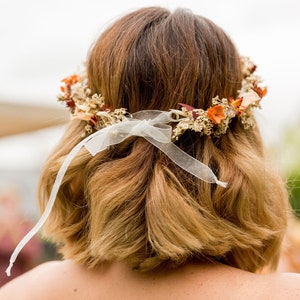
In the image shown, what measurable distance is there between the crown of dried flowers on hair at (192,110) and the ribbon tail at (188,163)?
0.06m

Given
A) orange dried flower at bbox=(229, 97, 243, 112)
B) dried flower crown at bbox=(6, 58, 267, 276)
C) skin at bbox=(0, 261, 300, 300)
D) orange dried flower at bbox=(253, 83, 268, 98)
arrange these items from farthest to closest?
orange dried flower at bbox=(253, 83, 268, 98) < orange dried flower at bbox=(229, 97, 243, 112) < dried flower crown at bbox=(6, 58, 267, 276) < skin at bbox=(0, 261, 300, 300)

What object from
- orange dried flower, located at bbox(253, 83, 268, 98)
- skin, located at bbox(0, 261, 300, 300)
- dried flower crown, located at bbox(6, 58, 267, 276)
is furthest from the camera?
orange dried flower, located at bbox(253, 83, 268, 98)

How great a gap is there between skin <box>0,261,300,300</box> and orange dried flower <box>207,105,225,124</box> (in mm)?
371

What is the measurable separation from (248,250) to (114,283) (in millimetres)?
356

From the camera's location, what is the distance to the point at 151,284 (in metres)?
1.82

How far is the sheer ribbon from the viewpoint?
5.93ft

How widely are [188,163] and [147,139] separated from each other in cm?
13

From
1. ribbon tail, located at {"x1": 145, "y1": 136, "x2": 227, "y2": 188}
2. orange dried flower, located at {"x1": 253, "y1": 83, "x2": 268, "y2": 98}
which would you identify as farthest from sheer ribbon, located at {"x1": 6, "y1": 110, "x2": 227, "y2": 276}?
orange dried flower, located at {"x1": 253, "y1": 83, "x2": 268, "y2": 98}

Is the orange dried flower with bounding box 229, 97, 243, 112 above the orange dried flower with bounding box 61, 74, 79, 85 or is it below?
below

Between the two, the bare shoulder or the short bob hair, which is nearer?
the short bob hair

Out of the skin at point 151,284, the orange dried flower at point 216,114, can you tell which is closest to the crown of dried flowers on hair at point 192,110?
the orange dried flower at point 216,114

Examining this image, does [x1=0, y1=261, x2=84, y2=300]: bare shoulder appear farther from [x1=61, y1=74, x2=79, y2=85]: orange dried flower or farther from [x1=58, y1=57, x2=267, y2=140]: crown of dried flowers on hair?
[x1=61, y1=74, x2=79, y2=85]: orange dried flower

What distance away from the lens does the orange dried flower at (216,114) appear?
1.87 m

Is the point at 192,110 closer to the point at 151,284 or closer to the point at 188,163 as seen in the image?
the point at 188,163
